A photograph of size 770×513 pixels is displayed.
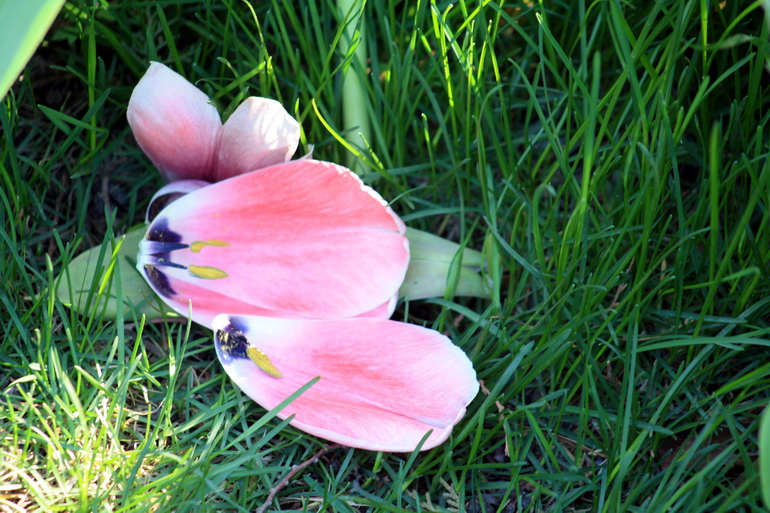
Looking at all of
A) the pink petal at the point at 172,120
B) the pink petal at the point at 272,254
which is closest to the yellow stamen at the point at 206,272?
the pink petal at the point at 272,254

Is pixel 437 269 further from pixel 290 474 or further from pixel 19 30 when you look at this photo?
pixel 19 30

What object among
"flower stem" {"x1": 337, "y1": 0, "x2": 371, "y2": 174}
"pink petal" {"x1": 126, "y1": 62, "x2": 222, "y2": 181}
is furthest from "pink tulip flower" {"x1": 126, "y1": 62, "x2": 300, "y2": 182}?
"flower stem" {"x1": 337, "y1": 0, "x2": 371, "y2": 174}

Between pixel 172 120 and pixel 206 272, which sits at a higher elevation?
pixel 172 120

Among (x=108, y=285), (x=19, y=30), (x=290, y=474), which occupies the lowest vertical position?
(x=290, y=474)

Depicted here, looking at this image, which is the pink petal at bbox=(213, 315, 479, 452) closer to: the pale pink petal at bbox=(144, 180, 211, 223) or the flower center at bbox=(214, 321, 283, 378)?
the flower center at bbox=(214, 321, 283, 378)

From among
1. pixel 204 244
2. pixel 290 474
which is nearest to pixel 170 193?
pixel 204 244

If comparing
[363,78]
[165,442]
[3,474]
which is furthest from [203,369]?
[363,78]
